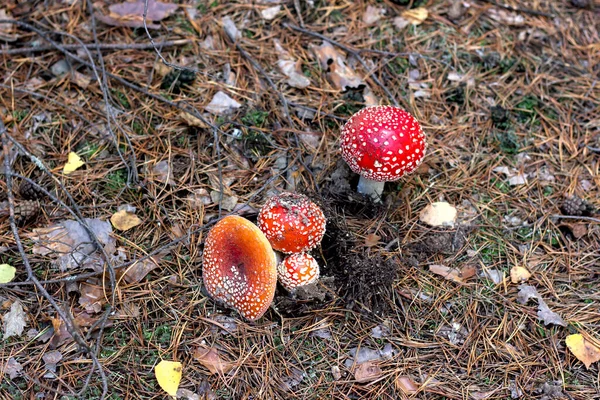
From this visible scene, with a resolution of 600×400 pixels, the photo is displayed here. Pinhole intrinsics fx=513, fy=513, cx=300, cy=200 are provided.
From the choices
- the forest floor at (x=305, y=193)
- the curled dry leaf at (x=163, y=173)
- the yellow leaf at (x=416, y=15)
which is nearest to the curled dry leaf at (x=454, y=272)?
the forest floor at (x=305, y=193)

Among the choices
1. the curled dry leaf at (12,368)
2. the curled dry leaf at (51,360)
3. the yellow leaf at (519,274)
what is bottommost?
the yellow leaf at (519,274)

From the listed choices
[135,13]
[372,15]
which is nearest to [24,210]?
[135,13]

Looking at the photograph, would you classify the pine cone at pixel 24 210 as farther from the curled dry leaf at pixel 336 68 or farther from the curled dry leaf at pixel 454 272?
the curled dry leaf at pixel 454 272

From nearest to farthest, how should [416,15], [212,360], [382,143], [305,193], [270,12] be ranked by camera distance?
1. [212,360]
2. [382,143]
3. [305,193]
4. [270,12]
5. [416,15]

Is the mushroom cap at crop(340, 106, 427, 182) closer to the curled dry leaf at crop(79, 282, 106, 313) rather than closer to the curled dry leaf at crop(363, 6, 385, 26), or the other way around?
the curled dry leaf at crop(363, 6, 385, 26)

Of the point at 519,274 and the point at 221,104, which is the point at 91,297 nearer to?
the point at 221,104
